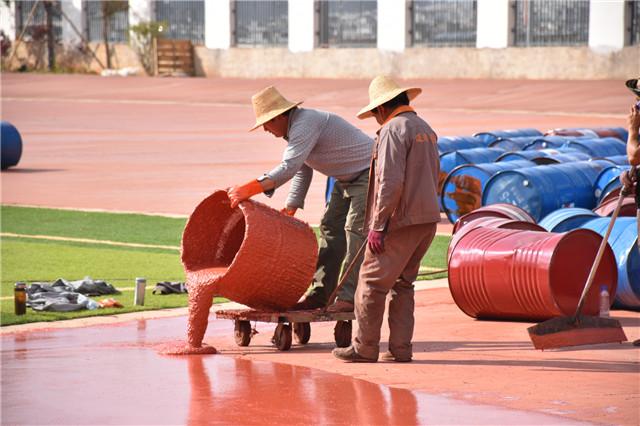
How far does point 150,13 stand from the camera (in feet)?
224

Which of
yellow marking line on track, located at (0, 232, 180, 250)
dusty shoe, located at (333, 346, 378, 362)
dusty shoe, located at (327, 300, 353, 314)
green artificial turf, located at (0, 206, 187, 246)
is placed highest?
dusty shoe, located at (327, 300, 353, 314)

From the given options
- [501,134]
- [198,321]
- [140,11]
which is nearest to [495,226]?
[198,321]

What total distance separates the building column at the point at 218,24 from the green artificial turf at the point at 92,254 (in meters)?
45.1

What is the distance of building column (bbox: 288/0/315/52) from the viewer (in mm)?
61844

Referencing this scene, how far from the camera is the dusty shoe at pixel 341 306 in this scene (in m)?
10.0

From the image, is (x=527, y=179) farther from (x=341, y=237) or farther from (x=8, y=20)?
(x=8, y=20)

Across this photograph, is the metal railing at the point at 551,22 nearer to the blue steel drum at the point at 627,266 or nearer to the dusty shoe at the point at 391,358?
the blue steel drum at the point at 627,266

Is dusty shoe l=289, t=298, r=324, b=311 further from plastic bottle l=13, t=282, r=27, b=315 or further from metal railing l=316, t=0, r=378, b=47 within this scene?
metal railing l=316, t=0, r=378, b=47

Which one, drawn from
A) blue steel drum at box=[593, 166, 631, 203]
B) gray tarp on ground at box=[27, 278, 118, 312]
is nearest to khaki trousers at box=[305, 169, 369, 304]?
gray tarp on ground at box=[27, 278, 118, 312]

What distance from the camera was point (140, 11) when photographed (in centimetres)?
6869

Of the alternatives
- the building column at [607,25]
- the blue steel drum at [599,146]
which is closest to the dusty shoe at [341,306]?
the blue steel drum at [599,146]

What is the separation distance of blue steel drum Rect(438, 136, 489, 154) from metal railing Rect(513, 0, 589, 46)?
30.4 meters

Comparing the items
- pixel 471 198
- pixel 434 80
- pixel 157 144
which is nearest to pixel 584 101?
pixel 434 80

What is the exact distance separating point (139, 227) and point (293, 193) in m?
8.39
